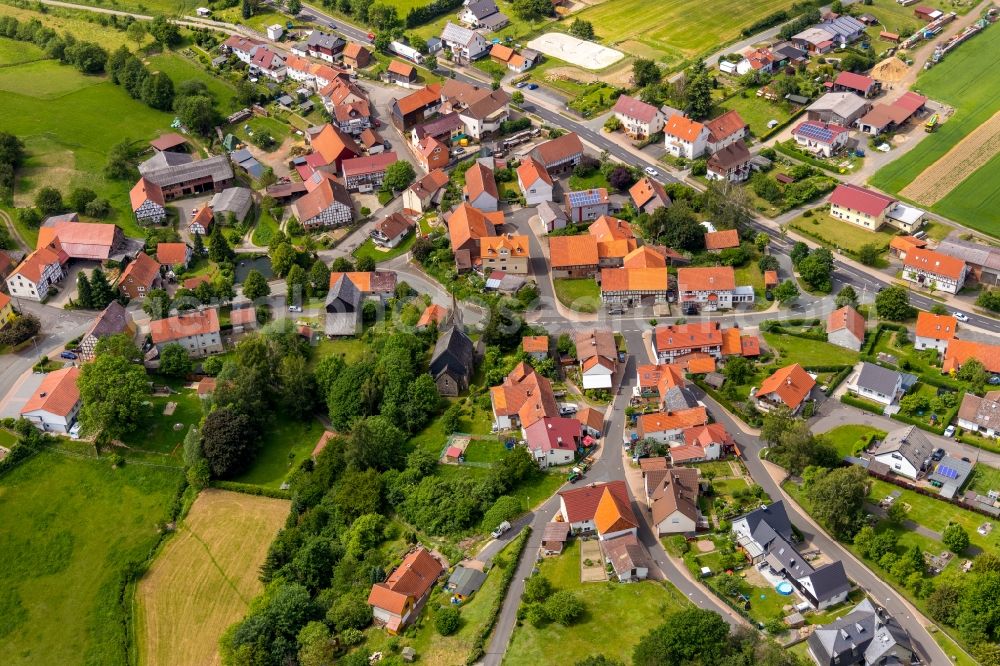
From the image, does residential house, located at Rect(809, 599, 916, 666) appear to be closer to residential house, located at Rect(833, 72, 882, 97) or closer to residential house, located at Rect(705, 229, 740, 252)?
residential house, located at Rect(705, 229, 740, 252)

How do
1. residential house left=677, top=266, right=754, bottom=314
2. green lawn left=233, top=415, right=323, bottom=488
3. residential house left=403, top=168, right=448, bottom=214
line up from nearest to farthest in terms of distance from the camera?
green lawn left=233, top=415, right=323, bottom=488
residential house left=677, top=266, right=754, bottom=314
residential house left=403, top=168, right=448, bottom=214

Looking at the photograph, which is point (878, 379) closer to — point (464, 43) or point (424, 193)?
point (424, 193)

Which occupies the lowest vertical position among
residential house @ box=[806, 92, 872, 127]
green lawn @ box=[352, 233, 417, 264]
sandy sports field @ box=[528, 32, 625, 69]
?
green lawn @ box=[352, 233, 417, 264]

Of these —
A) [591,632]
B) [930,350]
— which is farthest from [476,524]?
[930,350]

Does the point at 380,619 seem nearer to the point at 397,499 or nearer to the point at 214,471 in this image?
the point at 397,499

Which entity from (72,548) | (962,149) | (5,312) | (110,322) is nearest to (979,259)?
(962,149)

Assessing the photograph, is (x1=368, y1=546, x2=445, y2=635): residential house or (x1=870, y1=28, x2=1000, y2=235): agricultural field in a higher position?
(x1=870, y1=28, x2=1000, y2=235): agricultural field

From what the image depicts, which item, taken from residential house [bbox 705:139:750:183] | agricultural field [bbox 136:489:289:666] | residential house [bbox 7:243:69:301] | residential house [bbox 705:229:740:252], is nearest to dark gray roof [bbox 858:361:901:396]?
residential house [bbox 705:229:740:252]
